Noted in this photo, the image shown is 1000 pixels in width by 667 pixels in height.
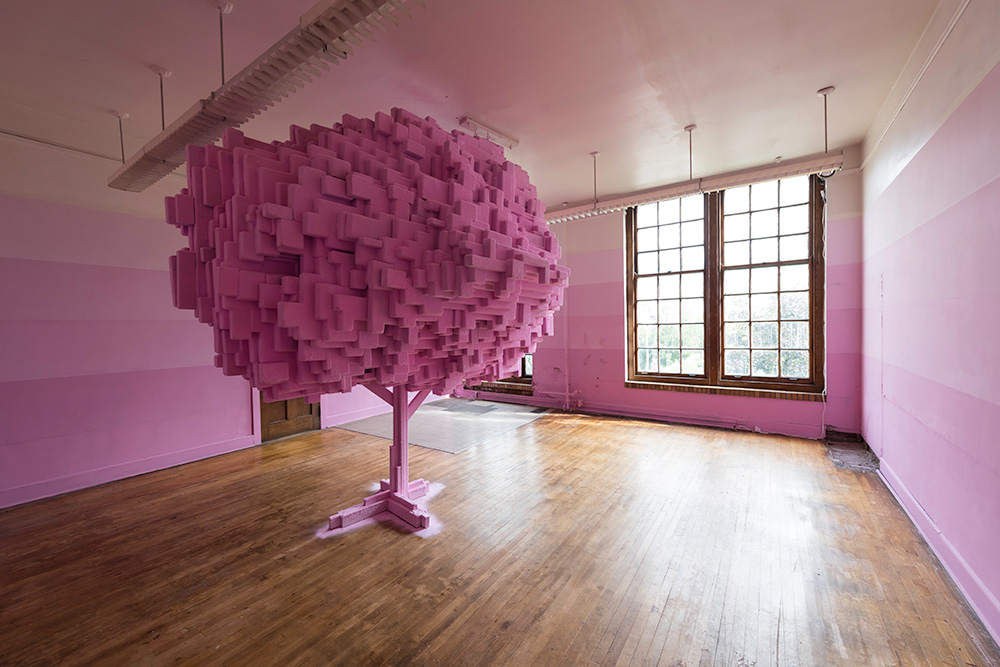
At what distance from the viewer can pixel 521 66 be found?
3.05m

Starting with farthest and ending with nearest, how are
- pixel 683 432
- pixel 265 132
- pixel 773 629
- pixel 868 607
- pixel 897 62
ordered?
pixel 683 432 < pixel 265 132 < pixel 897 62 < pixel 868 607 < pixel 773 629

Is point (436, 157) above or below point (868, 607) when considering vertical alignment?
above

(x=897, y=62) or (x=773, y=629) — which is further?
(x=897, y=62)

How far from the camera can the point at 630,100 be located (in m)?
3.55

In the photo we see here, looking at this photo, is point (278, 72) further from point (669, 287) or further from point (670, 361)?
point (670, 361)

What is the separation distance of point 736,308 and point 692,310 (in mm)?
563

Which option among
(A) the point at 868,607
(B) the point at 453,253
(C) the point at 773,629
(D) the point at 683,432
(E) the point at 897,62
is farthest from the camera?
(D) the point at 683,432

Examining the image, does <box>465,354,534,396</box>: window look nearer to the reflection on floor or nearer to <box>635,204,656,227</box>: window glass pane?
the reflection on floor

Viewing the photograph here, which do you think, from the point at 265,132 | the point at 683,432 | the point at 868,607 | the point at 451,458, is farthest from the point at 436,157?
the point at 683,432

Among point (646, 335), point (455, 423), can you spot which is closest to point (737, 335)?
point (646, 335)

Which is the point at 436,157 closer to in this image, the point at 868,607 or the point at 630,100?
the point at 630,100

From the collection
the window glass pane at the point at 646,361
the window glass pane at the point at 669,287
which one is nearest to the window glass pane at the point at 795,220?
the window glass pane at the point at 669,287

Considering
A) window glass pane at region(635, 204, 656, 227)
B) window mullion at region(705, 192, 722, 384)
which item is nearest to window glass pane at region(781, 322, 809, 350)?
window mullion at region(705, 192, 722, 384)

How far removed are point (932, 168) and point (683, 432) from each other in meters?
3.62
